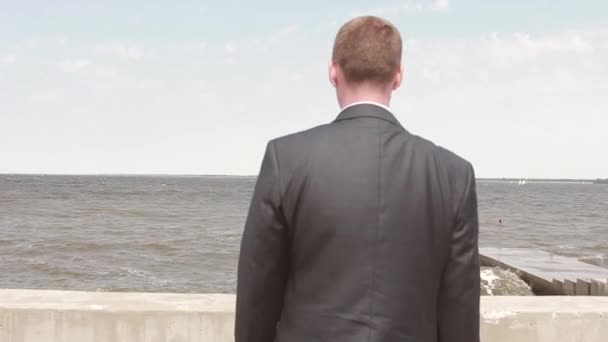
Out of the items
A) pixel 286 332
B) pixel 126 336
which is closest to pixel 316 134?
pixel 286 332

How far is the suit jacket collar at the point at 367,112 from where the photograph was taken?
1.76 metres

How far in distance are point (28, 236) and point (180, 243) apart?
375 inches

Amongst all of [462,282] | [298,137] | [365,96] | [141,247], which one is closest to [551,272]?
[141,247]

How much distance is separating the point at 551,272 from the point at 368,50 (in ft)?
74.0

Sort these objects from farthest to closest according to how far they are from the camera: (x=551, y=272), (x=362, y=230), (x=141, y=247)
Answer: (x=141, y=247) → (x=551, y=272) → (x=362, y=230)

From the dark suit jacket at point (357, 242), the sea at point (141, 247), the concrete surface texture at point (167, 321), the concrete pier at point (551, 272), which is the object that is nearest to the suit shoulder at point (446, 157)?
the dark suit jacket at point (357, 242)

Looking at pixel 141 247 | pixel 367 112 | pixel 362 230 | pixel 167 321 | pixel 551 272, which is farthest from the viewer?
pixel 141 247

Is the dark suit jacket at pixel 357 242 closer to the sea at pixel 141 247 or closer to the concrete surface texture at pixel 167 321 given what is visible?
the concrete surface texture at pixel 167 321

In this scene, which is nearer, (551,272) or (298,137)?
(298,137)

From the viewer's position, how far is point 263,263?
1.68m

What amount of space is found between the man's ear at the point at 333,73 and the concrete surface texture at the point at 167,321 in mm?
1893

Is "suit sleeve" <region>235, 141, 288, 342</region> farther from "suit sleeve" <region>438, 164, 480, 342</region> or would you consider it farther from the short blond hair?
"suit sleeve" <region>438, 164, 480, 342</region>

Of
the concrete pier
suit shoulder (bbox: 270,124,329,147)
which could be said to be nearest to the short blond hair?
suit shoulder (bbox: 270,124,329,147)

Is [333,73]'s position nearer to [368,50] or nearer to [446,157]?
[368,50]
